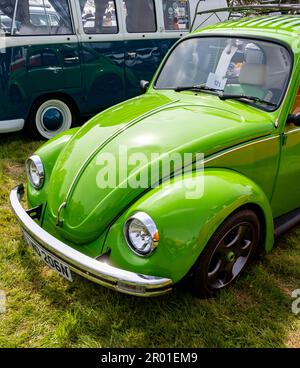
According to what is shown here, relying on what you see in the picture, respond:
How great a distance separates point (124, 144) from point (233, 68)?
45.5 inches

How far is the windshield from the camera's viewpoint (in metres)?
2.98

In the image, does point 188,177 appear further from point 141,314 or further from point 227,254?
point 141,314

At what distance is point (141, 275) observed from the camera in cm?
219

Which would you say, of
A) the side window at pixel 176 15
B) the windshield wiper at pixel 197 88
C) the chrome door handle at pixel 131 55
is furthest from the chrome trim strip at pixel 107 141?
the side window at pixel 176 15

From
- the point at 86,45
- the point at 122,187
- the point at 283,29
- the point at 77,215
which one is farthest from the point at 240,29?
the point at 86,45

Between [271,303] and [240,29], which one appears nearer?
[271,303]

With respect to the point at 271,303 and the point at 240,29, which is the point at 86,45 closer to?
the point at 240,29

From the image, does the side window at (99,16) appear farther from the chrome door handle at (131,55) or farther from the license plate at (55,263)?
the license plate at (55,263)

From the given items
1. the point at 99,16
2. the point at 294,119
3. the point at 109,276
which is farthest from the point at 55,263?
the point at 99,16

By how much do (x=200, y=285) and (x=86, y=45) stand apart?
424cm

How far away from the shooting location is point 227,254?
2.63m

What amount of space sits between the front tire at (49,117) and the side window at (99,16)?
111cm

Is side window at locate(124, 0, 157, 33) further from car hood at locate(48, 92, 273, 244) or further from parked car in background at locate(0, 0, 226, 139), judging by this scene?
car hood at locate(48, 92, 273, 244)

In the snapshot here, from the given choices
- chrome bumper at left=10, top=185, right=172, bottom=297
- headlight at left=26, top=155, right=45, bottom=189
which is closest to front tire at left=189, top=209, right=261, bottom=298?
chrome bumper at left=10, top=185, right=172, bottom=297
